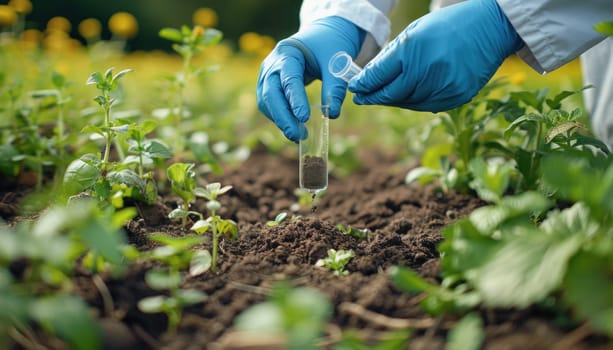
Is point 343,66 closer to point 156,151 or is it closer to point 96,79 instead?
point 156,151

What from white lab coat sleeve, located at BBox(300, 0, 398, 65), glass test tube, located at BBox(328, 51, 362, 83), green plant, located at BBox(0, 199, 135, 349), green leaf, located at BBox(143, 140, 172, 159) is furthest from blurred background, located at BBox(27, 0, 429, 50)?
green plant, located at BBox(0, 199, 135, 349)

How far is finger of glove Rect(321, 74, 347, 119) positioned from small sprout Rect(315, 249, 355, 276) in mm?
651

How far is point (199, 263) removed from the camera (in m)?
1.42

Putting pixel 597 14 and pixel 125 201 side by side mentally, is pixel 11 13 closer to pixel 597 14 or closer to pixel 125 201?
pixel 125 201

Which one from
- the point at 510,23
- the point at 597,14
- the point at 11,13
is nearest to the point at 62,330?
the point at 510,23

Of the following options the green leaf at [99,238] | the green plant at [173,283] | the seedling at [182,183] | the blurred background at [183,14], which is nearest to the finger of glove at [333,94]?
the seedling at [182,183]

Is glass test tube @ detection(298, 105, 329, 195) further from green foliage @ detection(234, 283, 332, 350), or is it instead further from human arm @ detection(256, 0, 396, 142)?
green foliage @ detection(234, 283, 332, 350)

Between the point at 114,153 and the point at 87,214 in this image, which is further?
the point at 114,153

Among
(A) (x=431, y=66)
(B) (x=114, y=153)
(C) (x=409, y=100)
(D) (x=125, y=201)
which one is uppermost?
(A) (x=431, y=66)

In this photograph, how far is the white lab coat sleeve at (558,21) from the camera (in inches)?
73.9

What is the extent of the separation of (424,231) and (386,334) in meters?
0.76

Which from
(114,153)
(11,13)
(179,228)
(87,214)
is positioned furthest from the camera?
(11,13)

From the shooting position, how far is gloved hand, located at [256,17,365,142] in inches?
79.7

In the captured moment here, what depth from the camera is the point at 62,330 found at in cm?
96
